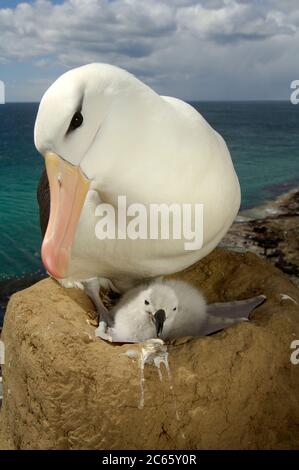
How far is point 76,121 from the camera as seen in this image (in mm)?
1884

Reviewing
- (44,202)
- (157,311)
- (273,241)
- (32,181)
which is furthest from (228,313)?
(32,181)

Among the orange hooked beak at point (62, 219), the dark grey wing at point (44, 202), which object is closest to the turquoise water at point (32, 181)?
the dark grey wing at point (44, 202)

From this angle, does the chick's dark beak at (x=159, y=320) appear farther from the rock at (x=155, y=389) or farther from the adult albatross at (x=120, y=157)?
the adult albatross at (x=120, y=157)

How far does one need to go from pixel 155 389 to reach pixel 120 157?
0.98m

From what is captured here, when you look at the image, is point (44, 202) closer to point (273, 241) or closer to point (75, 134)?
point (75, 134)

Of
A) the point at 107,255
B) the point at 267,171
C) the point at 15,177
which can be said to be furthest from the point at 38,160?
the point at 107,255

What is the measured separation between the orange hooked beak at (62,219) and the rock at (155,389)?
18.3 inches

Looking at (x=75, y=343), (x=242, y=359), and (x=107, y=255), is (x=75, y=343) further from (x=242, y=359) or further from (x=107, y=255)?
(x=242, y=359)

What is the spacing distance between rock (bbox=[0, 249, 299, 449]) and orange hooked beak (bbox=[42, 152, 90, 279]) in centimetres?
47

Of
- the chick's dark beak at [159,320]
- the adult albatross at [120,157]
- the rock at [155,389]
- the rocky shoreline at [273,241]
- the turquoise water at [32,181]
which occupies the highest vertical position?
the adult albatross at [120,157]

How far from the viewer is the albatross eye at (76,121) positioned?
6.15 ft

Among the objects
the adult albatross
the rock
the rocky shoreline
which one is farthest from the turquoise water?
the adult albatross

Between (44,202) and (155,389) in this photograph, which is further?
(44,202)

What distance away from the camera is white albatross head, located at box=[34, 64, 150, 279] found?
183cm
